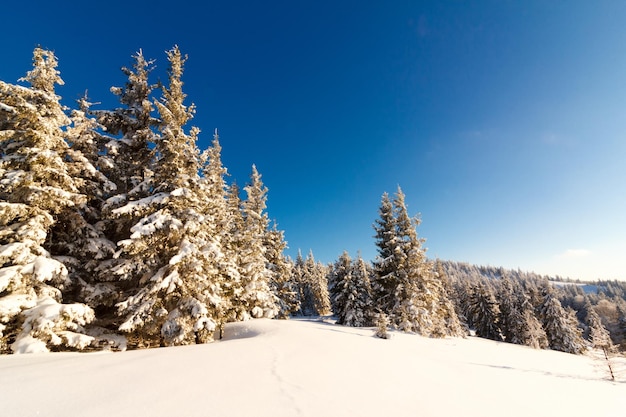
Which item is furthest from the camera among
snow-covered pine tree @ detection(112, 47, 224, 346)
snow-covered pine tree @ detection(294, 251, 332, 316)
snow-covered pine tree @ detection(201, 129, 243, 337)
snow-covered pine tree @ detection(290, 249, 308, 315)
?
snow-covered pine tree @ detection(290, 249, 308, 315)

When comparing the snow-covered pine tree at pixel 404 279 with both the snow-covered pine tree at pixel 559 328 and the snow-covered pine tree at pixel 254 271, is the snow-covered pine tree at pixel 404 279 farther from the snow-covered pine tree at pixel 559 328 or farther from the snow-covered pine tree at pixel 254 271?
A: the snow-covered pine tree at pixel 559 328

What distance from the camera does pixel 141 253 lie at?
11.8 meters

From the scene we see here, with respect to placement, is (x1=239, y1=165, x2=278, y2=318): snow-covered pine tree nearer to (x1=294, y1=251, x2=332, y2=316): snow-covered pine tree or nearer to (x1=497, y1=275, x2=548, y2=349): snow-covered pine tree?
(x1=497, y1=275, x2=548, y2=349): snow-covered pine tree

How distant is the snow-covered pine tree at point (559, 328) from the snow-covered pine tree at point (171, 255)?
163ft

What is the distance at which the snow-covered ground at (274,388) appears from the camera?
4062mm

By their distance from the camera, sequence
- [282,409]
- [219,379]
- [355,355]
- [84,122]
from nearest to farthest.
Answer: [282,409], [219,379], [355,355], [84,122]

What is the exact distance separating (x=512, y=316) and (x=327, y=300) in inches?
1437

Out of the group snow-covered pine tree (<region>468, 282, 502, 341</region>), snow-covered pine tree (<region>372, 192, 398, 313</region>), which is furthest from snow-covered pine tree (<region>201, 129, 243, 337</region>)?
snow-covered pine tree (<region>468, 282, 502, 341</region>)

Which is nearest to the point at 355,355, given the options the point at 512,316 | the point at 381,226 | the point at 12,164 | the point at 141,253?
the point at 141,253

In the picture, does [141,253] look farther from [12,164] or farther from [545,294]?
[545,294]

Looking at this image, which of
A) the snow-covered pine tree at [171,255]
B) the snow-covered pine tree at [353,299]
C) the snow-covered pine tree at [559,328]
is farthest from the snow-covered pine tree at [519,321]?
the snow-covered pine tree at [171,255]

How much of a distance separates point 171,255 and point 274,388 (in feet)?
30.9

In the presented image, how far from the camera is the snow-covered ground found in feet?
13.3

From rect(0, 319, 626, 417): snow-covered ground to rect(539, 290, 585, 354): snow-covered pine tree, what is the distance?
43.1 m
